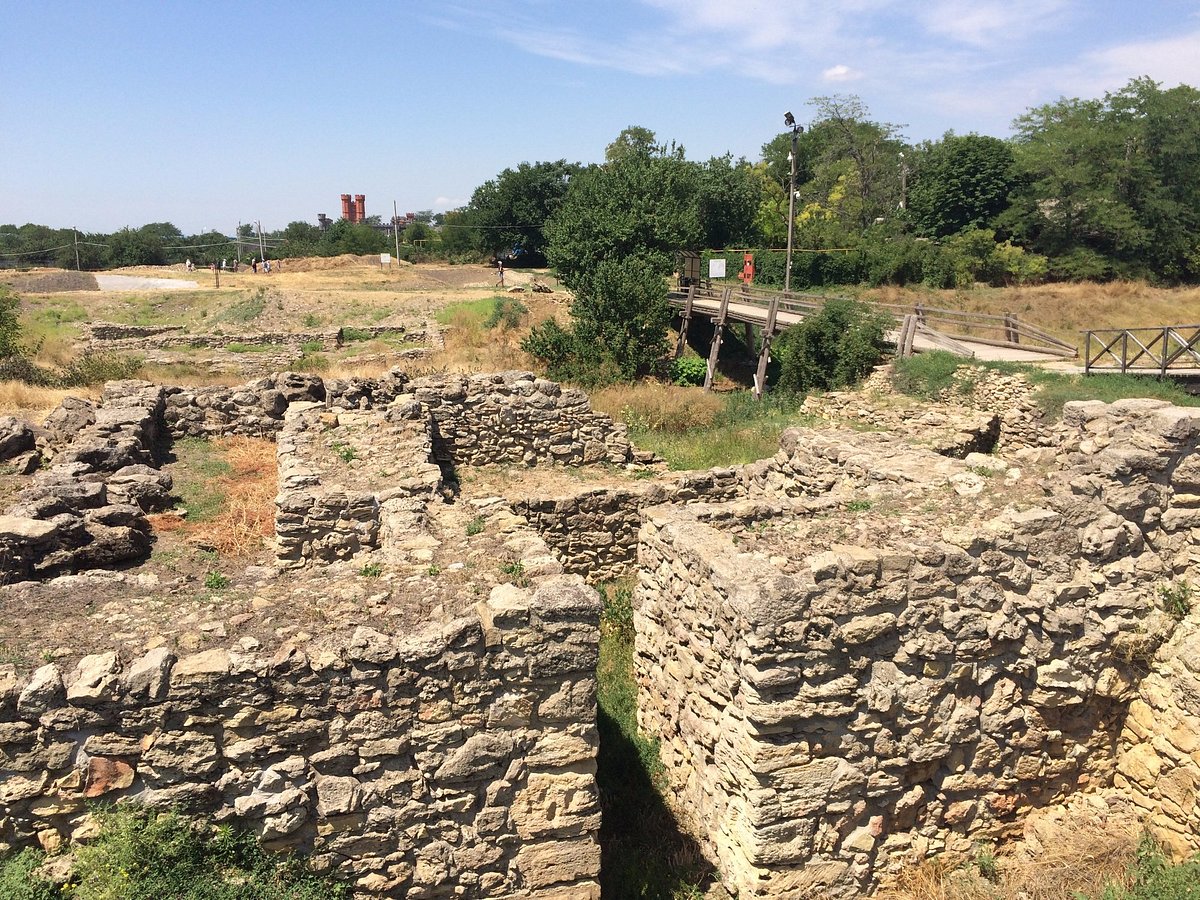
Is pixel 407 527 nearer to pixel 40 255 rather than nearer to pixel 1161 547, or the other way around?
pixel 1161 547

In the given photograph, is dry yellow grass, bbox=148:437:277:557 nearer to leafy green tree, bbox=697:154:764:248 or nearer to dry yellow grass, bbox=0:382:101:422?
dry yellow grass, bbox=0:382:101:422

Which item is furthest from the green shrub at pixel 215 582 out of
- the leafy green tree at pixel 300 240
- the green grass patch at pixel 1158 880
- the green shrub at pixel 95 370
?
the leafy green tree at pixel 300 240

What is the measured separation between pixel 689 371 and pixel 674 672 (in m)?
23.3

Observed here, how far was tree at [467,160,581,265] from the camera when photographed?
61.8 metres

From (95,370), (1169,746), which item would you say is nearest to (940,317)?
(1169,746)

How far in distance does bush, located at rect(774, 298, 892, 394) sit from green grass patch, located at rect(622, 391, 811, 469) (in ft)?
2.50

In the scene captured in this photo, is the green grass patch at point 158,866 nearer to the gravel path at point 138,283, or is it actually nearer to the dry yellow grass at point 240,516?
the dry yellow grass at point 240,516

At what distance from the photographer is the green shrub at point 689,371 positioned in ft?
93.8

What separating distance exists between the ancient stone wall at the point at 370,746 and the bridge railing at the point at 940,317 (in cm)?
1738

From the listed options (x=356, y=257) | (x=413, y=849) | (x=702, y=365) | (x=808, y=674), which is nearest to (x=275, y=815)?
(x=413, y=849)

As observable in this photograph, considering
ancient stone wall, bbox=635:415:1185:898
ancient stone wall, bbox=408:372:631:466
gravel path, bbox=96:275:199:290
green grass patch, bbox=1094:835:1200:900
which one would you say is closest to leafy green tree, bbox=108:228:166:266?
gravel path, bbox=96:275:199:290

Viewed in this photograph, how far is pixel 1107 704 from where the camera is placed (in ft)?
20.8

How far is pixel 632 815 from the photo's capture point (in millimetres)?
6316

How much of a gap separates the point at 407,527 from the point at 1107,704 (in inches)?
230
